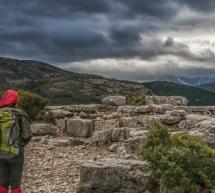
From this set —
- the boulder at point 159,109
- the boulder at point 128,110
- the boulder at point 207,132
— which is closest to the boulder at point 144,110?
the boulder at point 159,109

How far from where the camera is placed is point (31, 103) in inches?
1213

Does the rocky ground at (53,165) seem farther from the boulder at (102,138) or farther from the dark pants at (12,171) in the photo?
the dark pants at (12,171)

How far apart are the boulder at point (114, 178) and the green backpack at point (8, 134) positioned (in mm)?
3109

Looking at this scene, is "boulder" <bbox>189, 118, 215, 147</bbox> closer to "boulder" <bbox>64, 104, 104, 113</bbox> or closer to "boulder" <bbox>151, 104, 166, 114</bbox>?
"boulder" <bbox>151, 104, 166, 114</bbox>

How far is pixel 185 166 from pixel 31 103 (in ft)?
60.3

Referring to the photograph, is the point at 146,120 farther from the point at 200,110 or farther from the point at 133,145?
the point at 133,145

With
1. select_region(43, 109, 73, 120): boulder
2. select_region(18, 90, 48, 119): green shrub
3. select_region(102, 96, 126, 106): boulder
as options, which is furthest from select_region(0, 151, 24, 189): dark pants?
select_region(102, 96, 126, 106): boulder

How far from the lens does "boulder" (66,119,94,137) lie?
27.9m

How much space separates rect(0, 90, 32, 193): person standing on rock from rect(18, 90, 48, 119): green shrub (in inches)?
659

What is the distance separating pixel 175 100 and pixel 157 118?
930 centimetres

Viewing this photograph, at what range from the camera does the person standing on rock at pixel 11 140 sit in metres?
12.6

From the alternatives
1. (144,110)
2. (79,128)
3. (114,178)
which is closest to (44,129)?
(79,128)

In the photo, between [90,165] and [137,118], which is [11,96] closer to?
[90,165]

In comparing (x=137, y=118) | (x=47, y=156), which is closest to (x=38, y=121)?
(x=137, y=118)
